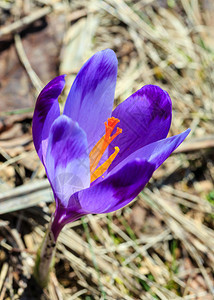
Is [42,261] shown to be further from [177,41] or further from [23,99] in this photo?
[177,41]

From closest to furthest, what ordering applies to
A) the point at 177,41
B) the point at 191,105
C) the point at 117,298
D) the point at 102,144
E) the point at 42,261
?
the point at 102,144 → the point at 42,261 → the point at 117,298 → the point at 191,105 → the point at 177,41

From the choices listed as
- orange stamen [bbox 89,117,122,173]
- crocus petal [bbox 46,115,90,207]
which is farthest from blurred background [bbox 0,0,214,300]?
crocus petal [bbox 46,115,90,207]

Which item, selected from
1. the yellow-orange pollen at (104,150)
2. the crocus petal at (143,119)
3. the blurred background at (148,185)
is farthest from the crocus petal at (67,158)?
the blurred background at (148,185)

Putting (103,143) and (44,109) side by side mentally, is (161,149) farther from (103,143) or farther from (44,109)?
(44,109)

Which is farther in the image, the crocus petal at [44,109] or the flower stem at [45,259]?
the flower stem at [45,259]

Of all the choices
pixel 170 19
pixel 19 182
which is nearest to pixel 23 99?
pixel 19 182

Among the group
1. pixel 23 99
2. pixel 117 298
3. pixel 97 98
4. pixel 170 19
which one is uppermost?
pixel 97 98

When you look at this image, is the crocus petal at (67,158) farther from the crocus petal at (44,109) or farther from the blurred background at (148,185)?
the blurred background at (148,185)

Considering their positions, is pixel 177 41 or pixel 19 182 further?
pixel 177 41
